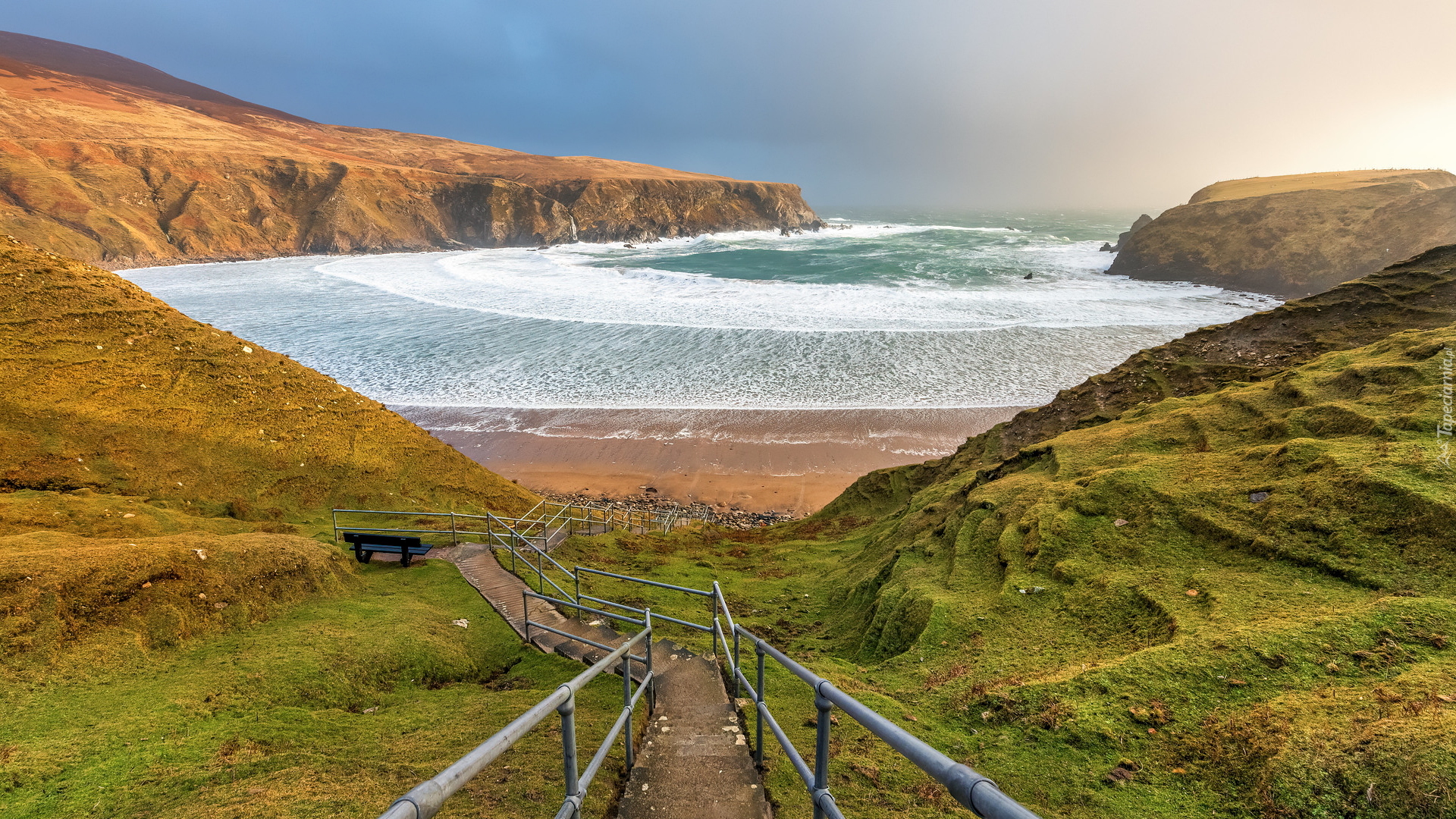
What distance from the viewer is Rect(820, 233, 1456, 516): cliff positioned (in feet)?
39.1

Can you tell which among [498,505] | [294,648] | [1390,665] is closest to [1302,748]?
[1390,665]

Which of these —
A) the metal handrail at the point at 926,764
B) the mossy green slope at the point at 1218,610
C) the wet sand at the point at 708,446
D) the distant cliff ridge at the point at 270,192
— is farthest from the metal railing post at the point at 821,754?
the distant cliff ridge at the point at 270,192

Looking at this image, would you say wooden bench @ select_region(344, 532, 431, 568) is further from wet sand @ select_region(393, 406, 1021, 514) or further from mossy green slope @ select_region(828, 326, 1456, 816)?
wet sand @ select_region(393, 406, 1021, 514)

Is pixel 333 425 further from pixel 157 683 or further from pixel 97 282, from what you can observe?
pixel 157 683

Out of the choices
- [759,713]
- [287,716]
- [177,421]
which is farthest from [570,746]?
[177,421]

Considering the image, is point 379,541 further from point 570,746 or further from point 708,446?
point 708,446

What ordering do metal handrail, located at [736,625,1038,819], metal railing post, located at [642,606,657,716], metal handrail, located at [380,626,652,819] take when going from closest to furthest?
1. metal handrail, located at [736,625,1038,819]
2. metal handrail, located at [380,626,652,819]
3. metal railing post, located at [642,606,657,716]

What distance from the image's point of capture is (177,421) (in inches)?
505

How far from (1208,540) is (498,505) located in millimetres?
14636

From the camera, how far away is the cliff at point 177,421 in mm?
11312

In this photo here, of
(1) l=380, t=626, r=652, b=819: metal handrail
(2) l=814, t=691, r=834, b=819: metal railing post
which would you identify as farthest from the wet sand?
(1) l=380, t=626, r=652, b=819: metal handrail

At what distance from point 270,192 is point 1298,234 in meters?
137

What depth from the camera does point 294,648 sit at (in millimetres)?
6703

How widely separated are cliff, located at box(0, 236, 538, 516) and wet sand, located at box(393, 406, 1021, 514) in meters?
5.86
